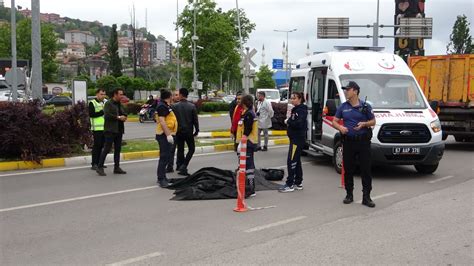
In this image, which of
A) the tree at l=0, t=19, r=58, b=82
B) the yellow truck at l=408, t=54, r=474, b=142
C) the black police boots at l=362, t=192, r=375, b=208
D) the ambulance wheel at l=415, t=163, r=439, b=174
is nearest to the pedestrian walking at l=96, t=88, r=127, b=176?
the black police boots at l=362, t=192, r=375, b=208

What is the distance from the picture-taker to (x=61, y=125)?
1231cm

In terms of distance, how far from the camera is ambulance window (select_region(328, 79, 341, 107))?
11.1 meters

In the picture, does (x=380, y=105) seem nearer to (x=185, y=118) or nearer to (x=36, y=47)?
(x=185, y=118)

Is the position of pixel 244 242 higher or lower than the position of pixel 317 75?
lower

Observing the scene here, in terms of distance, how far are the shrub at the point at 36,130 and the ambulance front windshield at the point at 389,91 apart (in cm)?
Answer: 656

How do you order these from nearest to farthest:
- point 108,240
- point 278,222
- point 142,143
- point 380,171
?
point 108,240
point 278,222
point 380,171
point 142,143

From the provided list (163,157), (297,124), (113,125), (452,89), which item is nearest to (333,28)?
(452,89)

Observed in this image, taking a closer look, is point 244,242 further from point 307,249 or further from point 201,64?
point 201,64

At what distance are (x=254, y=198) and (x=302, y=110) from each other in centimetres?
183

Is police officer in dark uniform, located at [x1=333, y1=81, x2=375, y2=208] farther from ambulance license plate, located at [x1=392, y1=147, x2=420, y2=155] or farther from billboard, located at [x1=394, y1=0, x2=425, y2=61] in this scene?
billboard, located at [x1=394, y1=0, x2=425, y2=61]

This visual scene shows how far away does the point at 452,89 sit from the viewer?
612 inches

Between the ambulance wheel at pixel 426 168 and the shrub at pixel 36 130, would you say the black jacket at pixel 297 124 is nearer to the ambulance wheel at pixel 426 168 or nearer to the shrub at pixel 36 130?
Result: the ambulance wheel at pixel 426 168

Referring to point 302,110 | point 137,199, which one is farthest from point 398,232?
point 137,199

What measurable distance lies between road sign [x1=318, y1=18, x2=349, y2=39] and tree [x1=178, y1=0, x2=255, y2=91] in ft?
66.1
